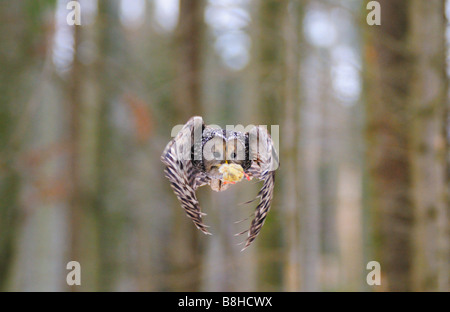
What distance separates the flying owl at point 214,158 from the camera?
1.15 m

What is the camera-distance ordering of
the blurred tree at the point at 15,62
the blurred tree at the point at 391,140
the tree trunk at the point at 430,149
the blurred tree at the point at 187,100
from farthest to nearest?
1. the blurred tree at the point at 15,62
2. the blurred tree at the point at 187,100
3. the blurred tree at the point at 391,140
4. the tree trunk at the point at 430,149

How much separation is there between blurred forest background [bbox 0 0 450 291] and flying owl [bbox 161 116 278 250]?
143cm

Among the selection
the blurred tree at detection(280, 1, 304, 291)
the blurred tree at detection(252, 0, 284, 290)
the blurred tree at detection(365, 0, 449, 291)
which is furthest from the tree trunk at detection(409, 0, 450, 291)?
the blurred tree at detection(252, 0, 284, 290)

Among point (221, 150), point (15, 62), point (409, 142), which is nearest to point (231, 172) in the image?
point (221, 150)

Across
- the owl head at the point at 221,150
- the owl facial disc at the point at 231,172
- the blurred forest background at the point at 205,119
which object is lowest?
the owl facial disc at the point at 231,172

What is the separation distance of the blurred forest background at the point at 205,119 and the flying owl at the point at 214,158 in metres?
1.43

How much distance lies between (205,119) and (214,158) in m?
2.33

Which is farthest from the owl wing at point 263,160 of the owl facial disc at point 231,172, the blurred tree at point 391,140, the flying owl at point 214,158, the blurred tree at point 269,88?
the blurred tree at point 269,88

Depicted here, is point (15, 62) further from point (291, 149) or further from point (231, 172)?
point (231, 172)

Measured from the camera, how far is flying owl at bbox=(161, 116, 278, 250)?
115cm

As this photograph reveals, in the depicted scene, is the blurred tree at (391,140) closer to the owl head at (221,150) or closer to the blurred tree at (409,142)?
the blurred tree at (409,142)

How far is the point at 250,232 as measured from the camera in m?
1.17

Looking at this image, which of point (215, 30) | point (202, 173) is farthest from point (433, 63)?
point (202, 173)

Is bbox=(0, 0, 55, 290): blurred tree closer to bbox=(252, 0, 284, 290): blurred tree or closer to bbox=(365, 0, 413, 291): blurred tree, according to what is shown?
bbox=(252, 0, 284, 290): blurred tree
